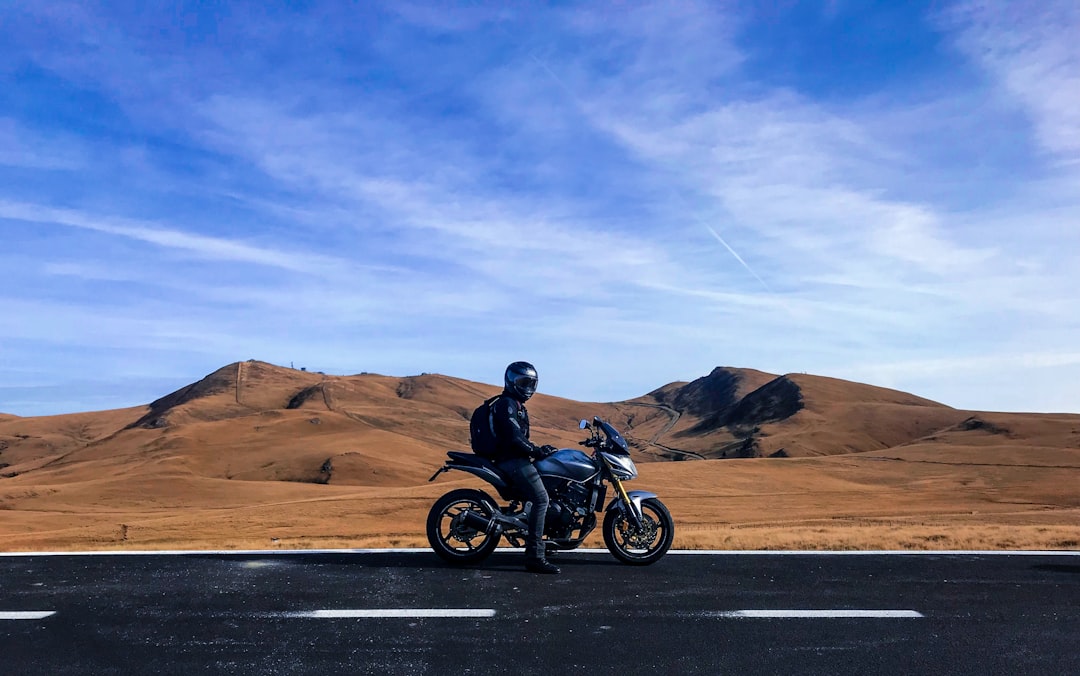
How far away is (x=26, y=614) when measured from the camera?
21.1 feet

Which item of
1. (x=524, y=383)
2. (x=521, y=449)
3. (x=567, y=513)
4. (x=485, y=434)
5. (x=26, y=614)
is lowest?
(x=26, y=614)

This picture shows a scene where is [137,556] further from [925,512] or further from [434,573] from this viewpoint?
[925,512]

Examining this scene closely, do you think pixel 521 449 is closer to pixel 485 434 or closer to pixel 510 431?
pixel 510 431

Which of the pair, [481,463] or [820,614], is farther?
[481,463]

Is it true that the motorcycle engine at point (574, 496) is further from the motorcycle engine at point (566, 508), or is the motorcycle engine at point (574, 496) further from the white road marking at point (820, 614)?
the white road marking at point (820, 614)

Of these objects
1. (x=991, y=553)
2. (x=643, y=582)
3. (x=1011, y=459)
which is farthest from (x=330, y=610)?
(x=1011, y=459)

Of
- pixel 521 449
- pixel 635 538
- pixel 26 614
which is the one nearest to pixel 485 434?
pixel 521 449

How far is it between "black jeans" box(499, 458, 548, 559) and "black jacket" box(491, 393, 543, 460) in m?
0.10

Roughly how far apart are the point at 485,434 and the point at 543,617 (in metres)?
2.84

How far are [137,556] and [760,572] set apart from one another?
6.55 m

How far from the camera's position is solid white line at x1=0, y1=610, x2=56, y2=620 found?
632 centimetres

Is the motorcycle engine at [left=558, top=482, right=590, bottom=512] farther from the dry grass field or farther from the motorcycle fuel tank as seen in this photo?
the dry grass field

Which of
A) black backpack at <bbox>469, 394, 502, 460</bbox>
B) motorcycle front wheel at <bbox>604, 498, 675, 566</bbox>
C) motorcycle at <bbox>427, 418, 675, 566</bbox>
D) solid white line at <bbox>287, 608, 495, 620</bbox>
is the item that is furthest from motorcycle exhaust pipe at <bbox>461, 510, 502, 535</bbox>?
solid white line at <bbox>287, 608, 495, 620</bbox>

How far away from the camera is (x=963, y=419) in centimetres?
8862
